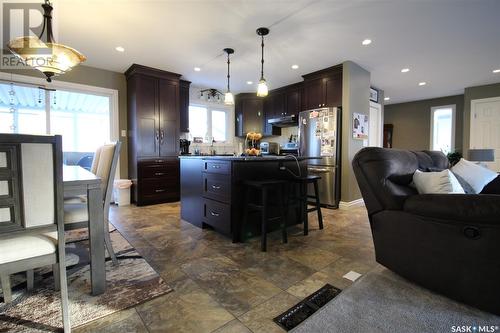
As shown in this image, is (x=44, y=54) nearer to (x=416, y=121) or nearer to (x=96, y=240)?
(x=96, y=240)

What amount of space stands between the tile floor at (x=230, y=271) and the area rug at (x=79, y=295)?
86 millimetres

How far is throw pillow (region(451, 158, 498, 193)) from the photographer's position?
6.57 ft

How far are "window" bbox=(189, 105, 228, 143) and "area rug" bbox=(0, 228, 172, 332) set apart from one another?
13.1ft

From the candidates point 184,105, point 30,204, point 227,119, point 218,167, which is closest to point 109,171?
point 30,204

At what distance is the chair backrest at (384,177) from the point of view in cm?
160

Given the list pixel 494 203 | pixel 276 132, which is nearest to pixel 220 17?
pixel 494 203

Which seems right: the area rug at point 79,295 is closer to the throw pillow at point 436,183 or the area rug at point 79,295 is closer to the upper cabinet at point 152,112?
the throw pillow at point 436,183

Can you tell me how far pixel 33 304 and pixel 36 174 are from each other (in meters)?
0.94

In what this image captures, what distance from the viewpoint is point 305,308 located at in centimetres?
139

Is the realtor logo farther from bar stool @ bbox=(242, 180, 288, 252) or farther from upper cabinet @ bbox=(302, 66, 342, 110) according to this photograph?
upper cabinet @ bbox=(302, 66, 342, 110)

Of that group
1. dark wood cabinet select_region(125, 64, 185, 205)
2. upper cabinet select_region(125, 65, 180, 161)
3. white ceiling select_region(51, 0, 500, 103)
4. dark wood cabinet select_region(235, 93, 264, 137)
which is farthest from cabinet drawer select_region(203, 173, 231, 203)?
dark wood cabinet select_region(235, 93, 264, 137)

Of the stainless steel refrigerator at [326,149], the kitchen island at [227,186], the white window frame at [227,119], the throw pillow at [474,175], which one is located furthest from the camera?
the white window frame at [227,119]

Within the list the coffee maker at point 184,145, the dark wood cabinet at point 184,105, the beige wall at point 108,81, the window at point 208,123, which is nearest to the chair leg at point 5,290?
the beige wall at point 108,81

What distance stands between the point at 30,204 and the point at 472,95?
775 centimetres
